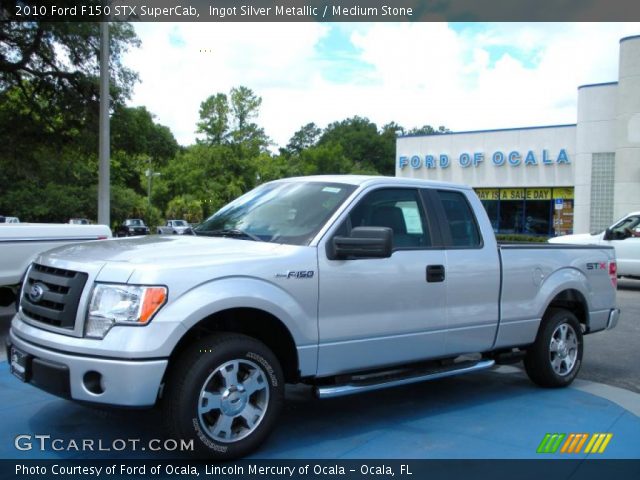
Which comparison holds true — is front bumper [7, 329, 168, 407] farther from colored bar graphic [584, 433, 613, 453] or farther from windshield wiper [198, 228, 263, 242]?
colored bar graphic [584, 433, 613, 453]

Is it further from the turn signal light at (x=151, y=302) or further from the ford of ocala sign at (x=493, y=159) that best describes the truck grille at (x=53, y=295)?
the ford of ocala sign at (x=493, y=159)

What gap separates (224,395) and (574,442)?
2.63 metres

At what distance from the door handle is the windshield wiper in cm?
139

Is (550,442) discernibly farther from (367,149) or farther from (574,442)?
(367,149)

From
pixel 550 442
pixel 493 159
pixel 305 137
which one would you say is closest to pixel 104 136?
pixel 550 442

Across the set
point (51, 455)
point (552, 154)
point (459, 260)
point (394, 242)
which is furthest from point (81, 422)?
point (552, 154)

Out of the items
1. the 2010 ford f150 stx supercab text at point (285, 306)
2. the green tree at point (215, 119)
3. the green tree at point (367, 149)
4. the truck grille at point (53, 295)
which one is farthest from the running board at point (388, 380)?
the green tree at point (367, 149)

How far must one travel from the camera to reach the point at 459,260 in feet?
18.6

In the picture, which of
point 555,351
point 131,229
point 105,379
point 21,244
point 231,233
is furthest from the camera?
point 131,229

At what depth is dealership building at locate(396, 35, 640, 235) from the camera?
28516 mm

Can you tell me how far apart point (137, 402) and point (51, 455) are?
980mm

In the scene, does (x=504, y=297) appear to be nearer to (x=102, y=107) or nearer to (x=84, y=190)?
(x=102, y=107)

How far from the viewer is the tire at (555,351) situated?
641cm

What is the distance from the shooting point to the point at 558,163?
3347 centimetres
